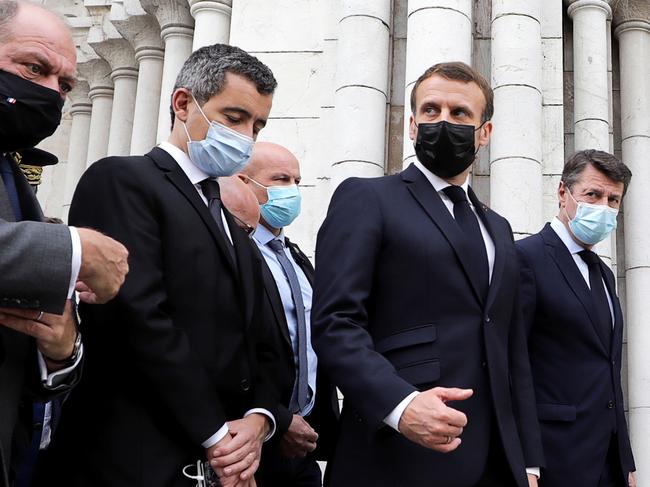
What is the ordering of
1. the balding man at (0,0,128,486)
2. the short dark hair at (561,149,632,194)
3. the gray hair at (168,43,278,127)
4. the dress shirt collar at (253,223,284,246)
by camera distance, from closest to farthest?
the balding man at (0,0,128,486) < the gray hair at (168,43,278,127) < the dress shirt collar at (253,223,284,246) < the short dark hair at (561,149,632,194)

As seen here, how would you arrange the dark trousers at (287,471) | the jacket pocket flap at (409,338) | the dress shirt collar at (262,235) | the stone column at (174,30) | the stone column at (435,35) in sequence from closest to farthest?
the jacket pocket flap at (409,338)
the dark trousers at (287,471)
the dress shirt collar at (262,235)
the stone column at (435,35)
the stone column at (174,30)

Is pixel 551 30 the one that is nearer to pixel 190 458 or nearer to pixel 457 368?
pixel 457 368

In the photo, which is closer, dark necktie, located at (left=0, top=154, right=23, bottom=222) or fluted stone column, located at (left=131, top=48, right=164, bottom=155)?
dark necktie, located at (left=0, top=154, right=23, bottom=222)

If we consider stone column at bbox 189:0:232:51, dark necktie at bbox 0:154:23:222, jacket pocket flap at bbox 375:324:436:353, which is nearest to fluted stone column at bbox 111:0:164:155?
stone column at bbox 189:0:232:51

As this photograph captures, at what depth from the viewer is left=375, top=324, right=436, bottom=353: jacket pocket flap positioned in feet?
8.41

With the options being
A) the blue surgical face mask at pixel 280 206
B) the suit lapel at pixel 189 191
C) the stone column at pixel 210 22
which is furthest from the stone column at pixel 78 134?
the suit lapel at pixel 189 191

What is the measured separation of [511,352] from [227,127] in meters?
1.13

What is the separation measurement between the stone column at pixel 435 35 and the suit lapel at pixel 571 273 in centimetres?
185

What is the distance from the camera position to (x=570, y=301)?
3.64 metres

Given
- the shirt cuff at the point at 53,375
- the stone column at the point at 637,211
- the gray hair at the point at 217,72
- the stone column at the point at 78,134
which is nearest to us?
the shirt cuff at the point at 53,375

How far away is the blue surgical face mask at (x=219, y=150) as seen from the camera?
106 inches

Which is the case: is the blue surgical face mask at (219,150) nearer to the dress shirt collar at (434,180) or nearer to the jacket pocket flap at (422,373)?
the dress shirt collar at (434,180)

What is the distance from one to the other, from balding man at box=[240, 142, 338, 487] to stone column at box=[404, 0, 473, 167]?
1.71 meters

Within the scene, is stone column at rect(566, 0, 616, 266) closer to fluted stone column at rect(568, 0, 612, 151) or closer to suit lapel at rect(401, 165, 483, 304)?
fluted stone column at rect(568, 0, 612, 151)
